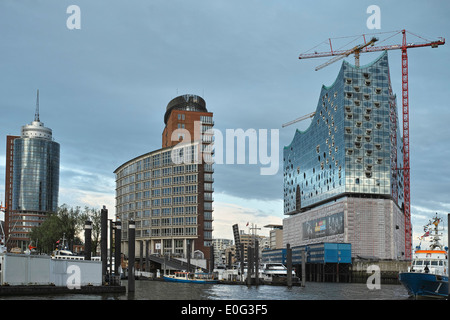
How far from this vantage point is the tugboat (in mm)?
65562

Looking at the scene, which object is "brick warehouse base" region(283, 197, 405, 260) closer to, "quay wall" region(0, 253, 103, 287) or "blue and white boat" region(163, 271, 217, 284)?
"blue and white boat" region(163, 271, 217, 284)

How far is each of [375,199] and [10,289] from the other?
15093 cm

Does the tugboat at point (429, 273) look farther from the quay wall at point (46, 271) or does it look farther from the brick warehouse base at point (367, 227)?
the brick warehouse base at point (367, 227)

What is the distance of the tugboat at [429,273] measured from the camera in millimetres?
65562

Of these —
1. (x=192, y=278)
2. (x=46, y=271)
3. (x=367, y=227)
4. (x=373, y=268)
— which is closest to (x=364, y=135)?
(x=367, y=227)

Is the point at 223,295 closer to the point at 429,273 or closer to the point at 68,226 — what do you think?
the point at 429,273

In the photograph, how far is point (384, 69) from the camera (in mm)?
198250

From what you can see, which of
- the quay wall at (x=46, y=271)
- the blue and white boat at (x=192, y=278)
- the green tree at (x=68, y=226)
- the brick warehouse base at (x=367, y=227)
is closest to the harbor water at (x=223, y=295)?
the quay wall at (x=46, y=271)

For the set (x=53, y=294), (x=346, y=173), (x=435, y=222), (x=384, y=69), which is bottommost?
(x=53, y=294)

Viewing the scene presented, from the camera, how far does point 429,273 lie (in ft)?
220

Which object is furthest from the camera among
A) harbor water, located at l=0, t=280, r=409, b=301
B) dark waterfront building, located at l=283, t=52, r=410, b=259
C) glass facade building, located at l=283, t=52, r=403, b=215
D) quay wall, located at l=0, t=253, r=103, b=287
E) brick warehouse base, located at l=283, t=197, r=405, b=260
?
glass facade building, located at l=283, t=52, r=403, b=215

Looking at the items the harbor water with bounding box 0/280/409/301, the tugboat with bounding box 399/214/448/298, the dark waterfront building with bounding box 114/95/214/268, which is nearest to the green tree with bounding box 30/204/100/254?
the dark waterfront building with bounding box 114/95/214/268
